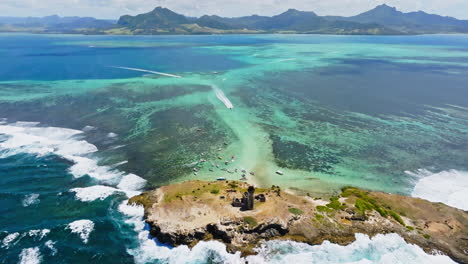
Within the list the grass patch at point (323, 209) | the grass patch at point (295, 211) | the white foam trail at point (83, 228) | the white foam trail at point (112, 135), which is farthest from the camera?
the white foam trail at point (112, 135)

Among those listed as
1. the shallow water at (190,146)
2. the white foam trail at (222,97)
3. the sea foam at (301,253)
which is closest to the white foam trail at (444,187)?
the shallow water at (190,146)

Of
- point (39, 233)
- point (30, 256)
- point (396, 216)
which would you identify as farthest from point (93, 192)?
point (396, 216)

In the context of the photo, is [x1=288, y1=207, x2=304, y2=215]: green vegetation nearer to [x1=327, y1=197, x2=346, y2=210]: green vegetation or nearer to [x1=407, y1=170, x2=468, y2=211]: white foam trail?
[x1=327, y1=197, x2=346, y2=210]: green vegetation

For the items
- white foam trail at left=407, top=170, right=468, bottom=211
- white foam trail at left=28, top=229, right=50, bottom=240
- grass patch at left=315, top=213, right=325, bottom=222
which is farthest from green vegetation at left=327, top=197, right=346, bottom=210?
white foam trail at left=28, top=229, right=50, bottom=240

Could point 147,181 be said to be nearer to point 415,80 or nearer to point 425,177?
point 425,177

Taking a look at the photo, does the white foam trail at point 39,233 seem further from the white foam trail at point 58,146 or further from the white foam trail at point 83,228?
the white foam trail at point 58,146

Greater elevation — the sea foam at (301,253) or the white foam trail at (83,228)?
the white foam trail at (83,228)

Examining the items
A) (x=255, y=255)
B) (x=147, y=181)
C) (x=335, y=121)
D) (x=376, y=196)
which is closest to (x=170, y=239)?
(x=255, y=255)
